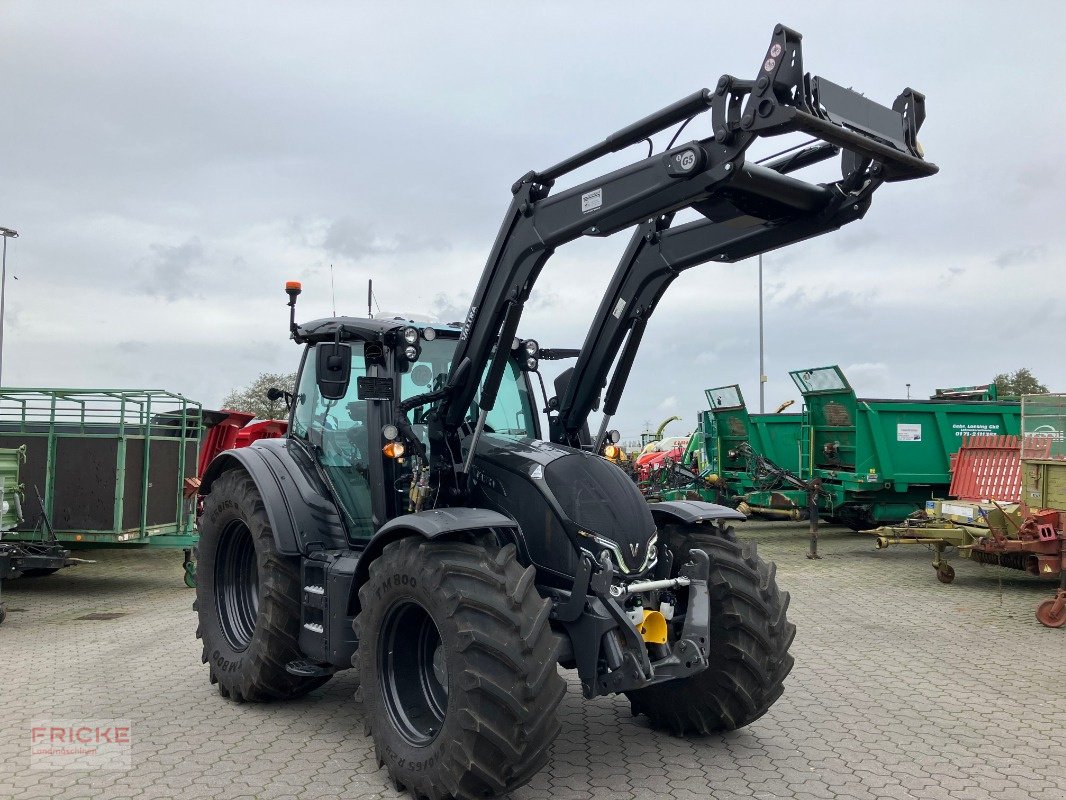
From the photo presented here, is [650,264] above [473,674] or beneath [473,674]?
above

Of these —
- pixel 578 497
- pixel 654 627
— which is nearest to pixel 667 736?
pixel 654 627

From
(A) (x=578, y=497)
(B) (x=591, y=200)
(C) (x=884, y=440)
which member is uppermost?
(B) (x=591, y=200)

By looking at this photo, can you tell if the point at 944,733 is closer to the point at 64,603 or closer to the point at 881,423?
the point at 64,603

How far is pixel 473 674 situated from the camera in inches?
162

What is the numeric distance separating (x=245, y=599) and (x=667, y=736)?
3.16 m

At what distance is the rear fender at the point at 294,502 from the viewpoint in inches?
230

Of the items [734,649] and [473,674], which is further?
[734,649]

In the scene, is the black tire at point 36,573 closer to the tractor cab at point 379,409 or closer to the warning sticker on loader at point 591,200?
the tractor cab at point 379,409

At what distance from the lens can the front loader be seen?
4.11m

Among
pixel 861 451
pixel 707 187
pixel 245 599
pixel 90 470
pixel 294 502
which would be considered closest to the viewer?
pixel 707 187

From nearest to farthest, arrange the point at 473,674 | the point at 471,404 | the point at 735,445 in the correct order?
the point at 473,674 → the point at 471,404 → the point at 735,445

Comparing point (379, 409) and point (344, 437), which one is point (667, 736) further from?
point (344, 437)

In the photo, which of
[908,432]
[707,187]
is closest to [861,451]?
[908,432]

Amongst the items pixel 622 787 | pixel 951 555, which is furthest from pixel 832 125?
pixel 951 555
